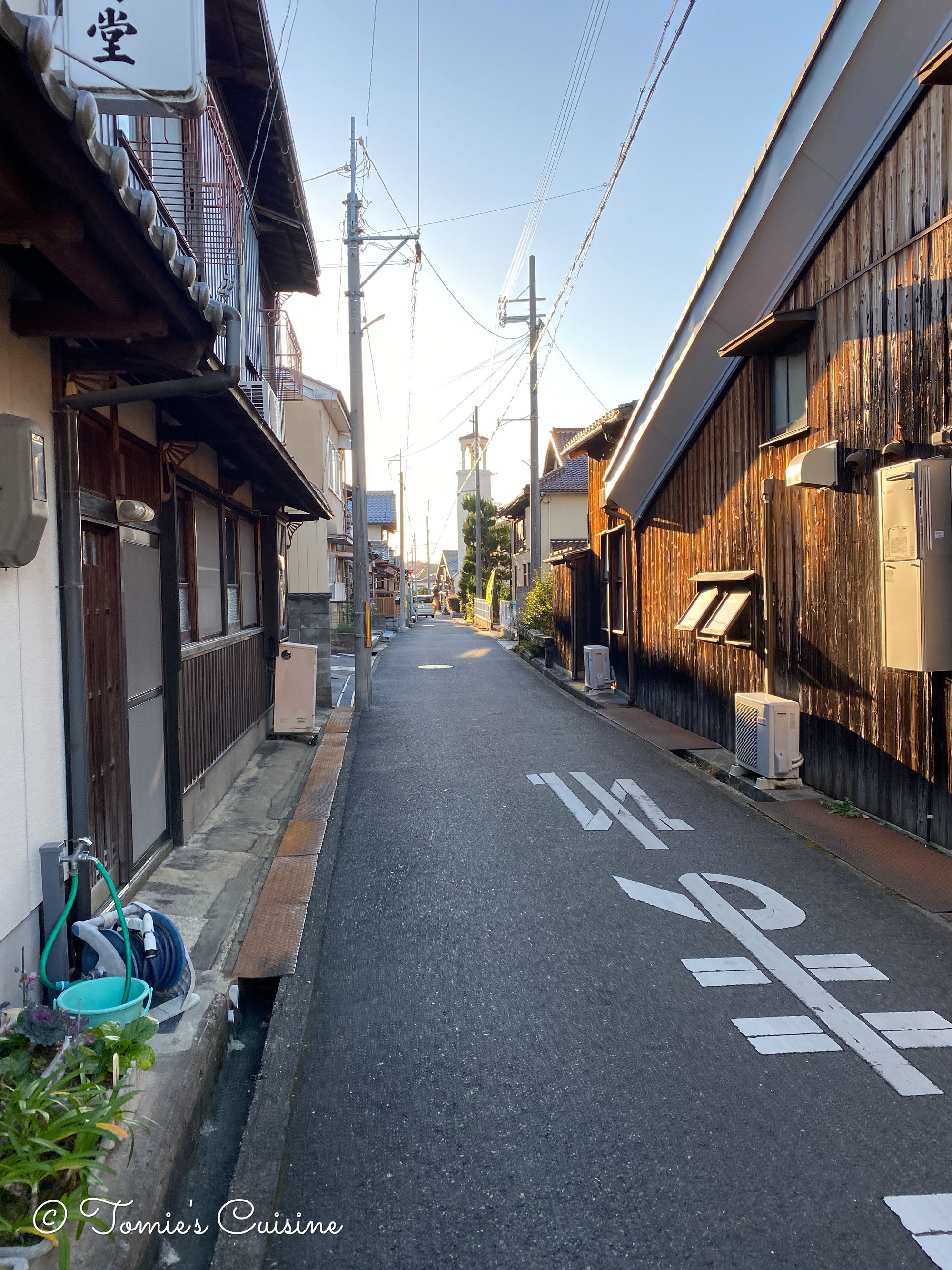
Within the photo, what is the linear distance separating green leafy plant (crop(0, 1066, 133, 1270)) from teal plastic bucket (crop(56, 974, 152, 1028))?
0.49m

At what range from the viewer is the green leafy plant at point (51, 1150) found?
237cm

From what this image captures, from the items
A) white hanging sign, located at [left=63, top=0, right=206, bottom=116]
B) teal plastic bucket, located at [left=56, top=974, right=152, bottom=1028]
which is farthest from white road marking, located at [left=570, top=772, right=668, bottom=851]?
white hanging sign, located at [left=63, top=0, right=206, bottom=116]

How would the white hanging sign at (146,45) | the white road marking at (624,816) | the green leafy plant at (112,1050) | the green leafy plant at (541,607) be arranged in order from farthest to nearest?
the green leafy plant at (541,607) → the white road marking at (624,816) → the white hanging sign at (146,45) → the green leafy plant at (112,1050)

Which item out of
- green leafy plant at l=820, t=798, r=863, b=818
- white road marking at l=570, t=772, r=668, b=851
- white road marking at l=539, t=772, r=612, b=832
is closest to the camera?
white road marking at l=570, t=772, r=668, b=851

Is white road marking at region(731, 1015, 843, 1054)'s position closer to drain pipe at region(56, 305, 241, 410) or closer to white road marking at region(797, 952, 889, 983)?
white road marking at region(797, 952, 889, 983)

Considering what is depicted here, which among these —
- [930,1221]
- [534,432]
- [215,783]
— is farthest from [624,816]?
[534,432]

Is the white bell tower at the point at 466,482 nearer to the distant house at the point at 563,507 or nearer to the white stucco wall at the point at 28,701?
the distant house at the point at 563,507

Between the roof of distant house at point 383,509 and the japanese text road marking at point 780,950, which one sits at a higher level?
the roof of distant house at point 383,509

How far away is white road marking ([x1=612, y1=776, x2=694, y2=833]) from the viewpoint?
7621mm

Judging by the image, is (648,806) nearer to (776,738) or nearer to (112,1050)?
(776,738)

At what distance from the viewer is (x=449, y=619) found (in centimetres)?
6475

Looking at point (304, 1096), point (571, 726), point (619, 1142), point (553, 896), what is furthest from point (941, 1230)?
point (571, 726)

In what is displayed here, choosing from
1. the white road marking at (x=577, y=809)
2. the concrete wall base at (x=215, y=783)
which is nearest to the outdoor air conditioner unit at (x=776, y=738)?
the white road marking at (x=577, y=809)

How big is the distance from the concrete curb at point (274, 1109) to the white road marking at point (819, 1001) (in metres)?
2.42
